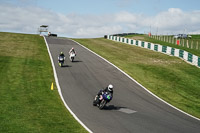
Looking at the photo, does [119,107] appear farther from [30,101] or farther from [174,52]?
[174,52]

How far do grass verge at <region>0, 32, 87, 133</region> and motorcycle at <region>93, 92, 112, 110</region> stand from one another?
2.27 meters

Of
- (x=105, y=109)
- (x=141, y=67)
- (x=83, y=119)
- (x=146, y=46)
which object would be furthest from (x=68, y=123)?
(x=146, y=46)

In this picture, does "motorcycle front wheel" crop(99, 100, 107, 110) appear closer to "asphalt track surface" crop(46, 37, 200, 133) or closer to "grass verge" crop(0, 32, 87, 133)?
"asphalt track surface" crop(46, 37, 200, 133)

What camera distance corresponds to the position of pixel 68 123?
43.7 ft

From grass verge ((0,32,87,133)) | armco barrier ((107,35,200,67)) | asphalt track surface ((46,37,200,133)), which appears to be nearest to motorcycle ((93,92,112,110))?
asphalt track surface ((46,37,200,133))

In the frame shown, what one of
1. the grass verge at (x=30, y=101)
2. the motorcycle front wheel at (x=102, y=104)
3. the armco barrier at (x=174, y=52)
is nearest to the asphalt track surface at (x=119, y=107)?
the motorcycle front wheel at (x=102, y=104)

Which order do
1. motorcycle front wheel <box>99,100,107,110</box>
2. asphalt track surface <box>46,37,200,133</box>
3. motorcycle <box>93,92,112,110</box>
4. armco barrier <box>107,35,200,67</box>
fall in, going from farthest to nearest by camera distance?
1. armco barrier <box>107,35,200,67</box>
2. motorcycle front wheel <box>99,100,107,110</box>
3. motorcycle <box>93,92,112,110</box>
4. asphalt track surface <box>46,37,200,133</box>

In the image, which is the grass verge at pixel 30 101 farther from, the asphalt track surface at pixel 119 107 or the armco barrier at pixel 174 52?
the armco barrier at pixel 174 52

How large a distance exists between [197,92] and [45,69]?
15.4 m

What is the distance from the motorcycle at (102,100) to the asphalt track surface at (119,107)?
0.33 m

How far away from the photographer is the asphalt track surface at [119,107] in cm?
1346

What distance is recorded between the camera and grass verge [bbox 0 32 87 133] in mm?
12461

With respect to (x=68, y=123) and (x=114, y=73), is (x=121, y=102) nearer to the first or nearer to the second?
(x=68, y=123)

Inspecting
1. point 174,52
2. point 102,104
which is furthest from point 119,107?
point 174,52
